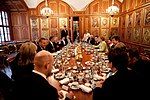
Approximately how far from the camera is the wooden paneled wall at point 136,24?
22.9 ft

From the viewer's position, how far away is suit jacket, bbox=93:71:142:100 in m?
1.59

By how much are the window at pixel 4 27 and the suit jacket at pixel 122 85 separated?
429 inches

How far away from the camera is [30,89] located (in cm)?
152

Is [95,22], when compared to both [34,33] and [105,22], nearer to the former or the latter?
[105,22]

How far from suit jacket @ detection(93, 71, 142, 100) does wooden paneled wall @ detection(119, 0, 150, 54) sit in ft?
19.1

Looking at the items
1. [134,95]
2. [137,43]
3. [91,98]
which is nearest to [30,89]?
[91,98]

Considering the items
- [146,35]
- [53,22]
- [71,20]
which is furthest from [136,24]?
[53,22]

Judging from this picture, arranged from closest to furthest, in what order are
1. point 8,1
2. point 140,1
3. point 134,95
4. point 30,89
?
point 30,89 < point 134,95 < point 140,1 < point 8,1

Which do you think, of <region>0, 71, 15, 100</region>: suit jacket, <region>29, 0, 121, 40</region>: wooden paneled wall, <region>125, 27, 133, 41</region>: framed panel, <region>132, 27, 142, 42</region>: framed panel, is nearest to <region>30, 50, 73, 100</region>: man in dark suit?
<region>0, 71, 15, 100</region>: suit jacket

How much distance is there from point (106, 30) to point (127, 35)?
7.70 ft

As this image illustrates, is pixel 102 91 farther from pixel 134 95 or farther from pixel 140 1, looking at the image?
pixel 140 1

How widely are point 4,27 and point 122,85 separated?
11423 millimetres

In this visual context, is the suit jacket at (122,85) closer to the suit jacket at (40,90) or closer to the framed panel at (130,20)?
the suit jacket at (40,90)

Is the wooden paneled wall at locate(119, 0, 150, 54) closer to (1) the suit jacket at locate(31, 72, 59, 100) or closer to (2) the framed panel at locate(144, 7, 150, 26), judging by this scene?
(2) the framed panel at locate(144, 7, 150, 26)
